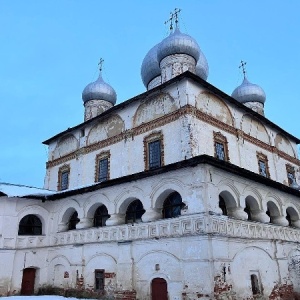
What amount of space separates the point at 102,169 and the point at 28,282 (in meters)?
6.01

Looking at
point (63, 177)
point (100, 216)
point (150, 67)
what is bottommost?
point (100, 216)

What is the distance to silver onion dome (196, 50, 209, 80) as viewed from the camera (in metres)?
19.6

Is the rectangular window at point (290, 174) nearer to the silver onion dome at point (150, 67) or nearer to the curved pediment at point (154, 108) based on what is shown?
the curved pediment at point (154, 108)

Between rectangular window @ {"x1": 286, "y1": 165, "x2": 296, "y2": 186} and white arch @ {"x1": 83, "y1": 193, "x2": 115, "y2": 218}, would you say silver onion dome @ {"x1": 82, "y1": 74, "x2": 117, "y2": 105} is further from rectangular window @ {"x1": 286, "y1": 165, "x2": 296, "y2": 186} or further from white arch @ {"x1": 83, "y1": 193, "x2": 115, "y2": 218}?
rectangular window @ {"x1": 286, "y1": 165, "x2": 296, "y2": 186}

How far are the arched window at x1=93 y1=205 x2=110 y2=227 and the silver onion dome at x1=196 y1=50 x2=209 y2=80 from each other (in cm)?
1038

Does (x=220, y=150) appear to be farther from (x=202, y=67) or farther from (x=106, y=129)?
(x=202, y=67)

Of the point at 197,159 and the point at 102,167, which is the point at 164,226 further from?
the point at 102,167

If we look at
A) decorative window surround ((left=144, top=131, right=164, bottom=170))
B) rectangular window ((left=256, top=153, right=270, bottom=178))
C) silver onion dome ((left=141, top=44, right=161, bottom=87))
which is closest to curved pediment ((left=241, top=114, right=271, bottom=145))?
rectangular window ((left=256, top=153, right=270, bottom=178))

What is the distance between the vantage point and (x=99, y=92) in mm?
21234

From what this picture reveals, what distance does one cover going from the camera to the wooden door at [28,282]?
13516 mm

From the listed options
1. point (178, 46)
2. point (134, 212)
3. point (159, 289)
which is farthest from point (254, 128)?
point (159, 289)

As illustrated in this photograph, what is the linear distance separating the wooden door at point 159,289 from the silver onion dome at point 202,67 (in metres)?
13.0

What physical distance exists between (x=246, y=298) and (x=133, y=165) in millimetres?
7412

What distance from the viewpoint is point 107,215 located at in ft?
43.3
